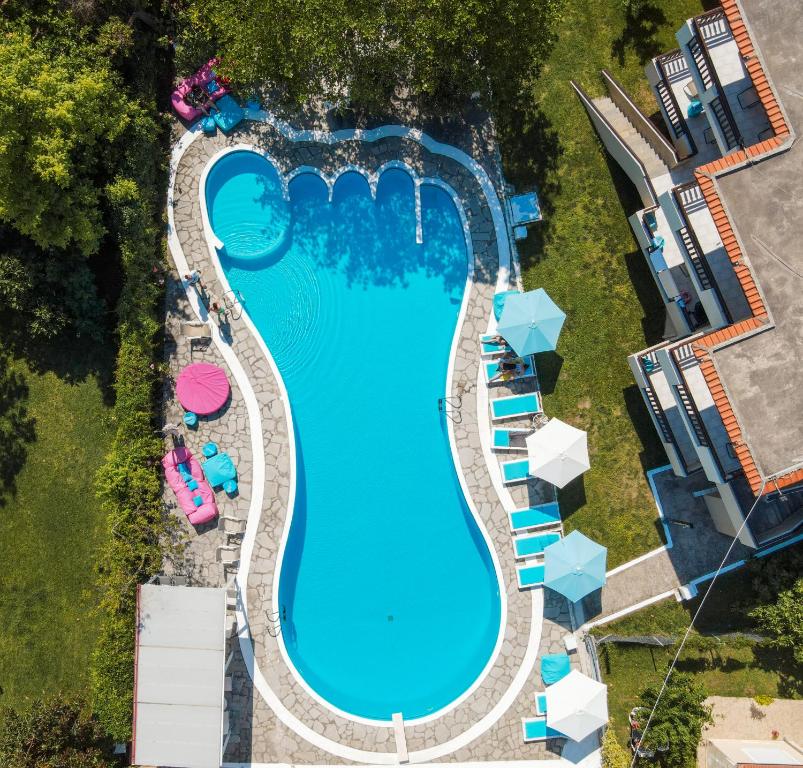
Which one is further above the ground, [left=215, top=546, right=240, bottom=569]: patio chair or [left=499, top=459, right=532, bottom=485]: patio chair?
[left=499, top=459, right=532, bottom=485]: patio chair

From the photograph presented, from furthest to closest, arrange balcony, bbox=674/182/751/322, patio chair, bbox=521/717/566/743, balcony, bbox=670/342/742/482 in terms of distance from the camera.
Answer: patio chair, bbox=521/717/566/743 < balcony, bbox=670/342/742/482 < balcony, bbox=674/182/751/322

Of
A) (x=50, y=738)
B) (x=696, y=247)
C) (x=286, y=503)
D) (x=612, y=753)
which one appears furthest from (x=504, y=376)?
(x=50, y=738)

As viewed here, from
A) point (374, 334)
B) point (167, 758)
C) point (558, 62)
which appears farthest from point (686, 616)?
point (558, 62)

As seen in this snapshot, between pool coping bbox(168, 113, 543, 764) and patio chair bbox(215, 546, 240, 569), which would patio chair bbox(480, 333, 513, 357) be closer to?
pool coping bbox(168, 113, 543, 764)

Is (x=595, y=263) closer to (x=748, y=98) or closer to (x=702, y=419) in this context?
(x=748, y=98)

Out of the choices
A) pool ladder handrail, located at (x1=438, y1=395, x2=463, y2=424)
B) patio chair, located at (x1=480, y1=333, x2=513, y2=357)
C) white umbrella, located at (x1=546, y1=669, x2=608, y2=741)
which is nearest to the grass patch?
white umbrella, located at (x1=546, y1=669, x2=608, y2=741)

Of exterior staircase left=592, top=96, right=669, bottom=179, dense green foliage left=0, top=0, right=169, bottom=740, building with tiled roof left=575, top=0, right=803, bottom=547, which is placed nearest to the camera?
building with tiled roof left=575, top=0, right=803, bottom=547
